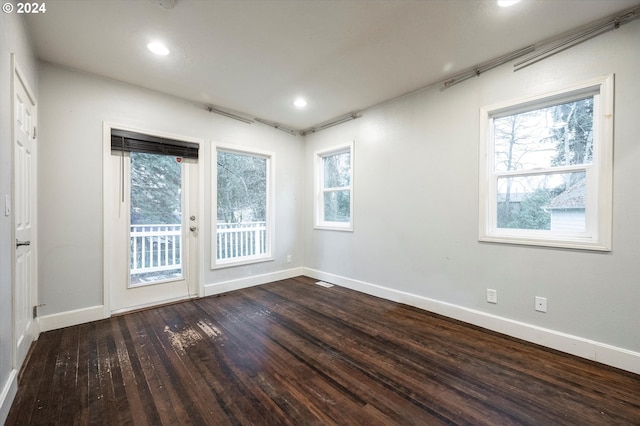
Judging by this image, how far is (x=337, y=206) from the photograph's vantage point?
440 centimetres

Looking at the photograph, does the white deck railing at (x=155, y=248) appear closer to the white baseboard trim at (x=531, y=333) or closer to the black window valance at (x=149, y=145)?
the black window valance at (x=149, y=145)

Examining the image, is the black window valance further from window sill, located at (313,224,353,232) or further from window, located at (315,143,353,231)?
window sill, located at (313,224,353,232)

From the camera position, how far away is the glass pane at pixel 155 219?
3203 mm

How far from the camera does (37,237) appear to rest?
2.55m

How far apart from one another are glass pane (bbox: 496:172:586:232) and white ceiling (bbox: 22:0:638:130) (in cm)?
122

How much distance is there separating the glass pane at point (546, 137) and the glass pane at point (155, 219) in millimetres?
3796

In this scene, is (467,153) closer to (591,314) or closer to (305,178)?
(591,314)

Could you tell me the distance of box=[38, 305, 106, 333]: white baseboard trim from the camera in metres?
2.59

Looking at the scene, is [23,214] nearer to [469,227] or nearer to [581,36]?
[469,227]

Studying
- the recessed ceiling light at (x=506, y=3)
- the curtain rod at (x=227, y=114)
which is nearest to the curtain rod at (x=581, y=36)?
the recessed ceiling light at (x=506, y=3)

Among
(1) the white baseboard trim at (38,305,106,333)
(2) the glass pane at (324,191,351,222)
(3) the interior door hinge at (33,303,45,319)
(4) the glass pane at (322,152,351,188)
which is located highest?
(4) the glass pane at (322,152,351,188)

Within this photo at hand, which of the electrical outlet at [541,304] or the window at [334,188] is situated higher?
the window at [334,188]

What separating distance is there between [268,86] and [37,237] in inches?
109

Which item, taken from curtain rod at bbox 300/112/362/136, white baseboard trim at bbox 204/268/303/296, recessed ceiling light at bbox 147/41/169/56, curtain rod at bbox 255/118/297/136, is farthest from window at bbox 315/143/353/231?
recessed ceiling light at bbox 147/41/169/56
